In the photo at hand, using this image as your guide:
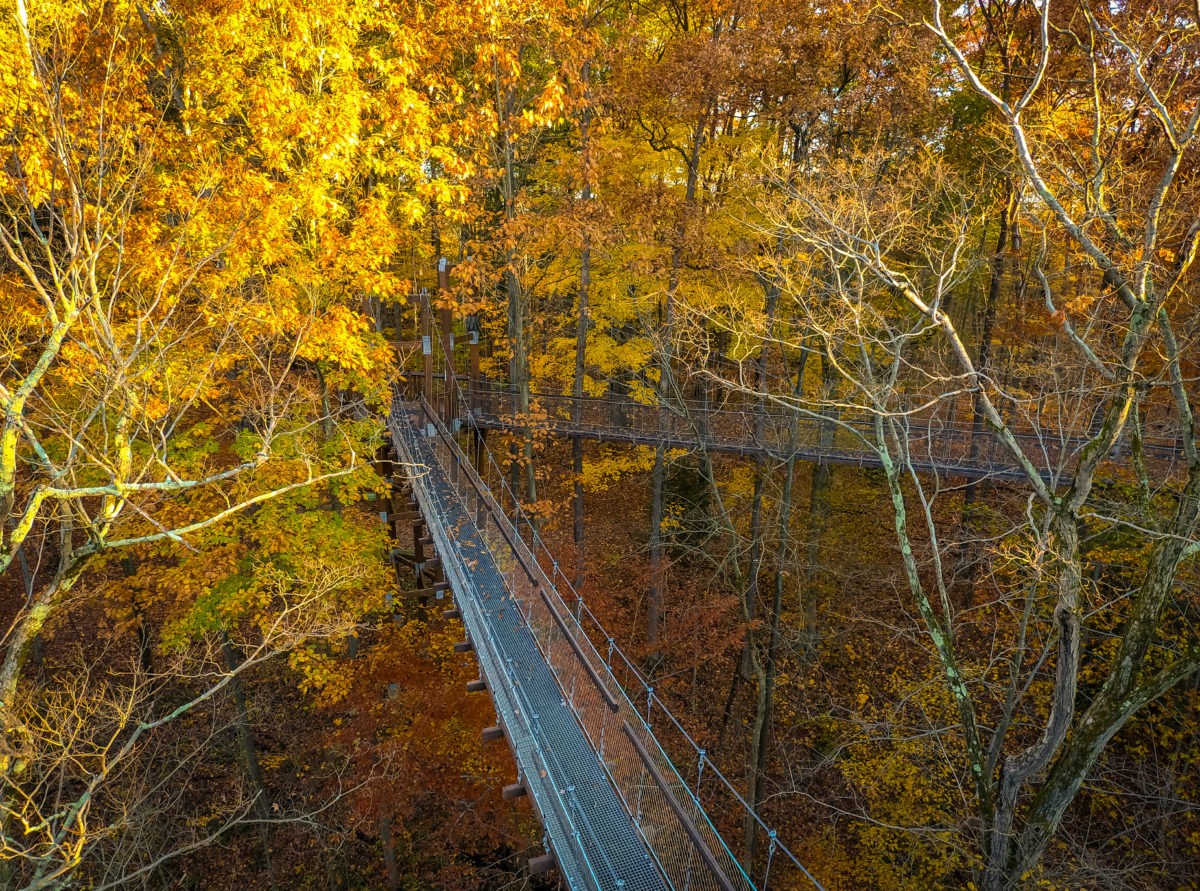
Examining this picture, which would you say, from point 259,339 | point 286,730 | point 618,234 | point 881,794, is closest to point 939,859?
point 881,794

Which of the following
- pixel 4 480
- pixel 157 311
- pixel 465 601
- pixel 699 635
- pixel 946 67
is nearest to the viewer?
pixel 4 480

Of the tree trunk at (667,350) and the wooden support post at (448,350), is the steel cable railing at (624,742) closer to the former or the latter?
the wooden support post at (448,350)

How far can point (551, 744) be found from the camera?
697 cm

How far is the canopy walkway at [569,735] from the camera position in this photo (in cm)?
593

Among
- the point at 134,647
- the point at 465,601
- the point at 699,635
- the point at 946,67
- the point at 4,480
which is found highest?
the point at 946,67

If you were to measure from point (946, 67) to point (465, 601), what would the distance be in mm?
12213

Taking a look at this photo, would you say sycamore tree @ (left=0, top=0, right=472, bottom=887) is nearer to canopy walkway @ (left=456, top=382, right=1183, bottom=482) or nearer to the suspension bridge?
the suspension bridge

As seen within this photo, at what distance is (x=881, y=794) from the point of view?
37.9ft

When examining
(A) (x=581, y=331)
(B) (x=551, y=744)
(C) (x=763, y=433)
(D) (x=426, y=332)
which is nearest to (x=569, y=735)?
(B) (x=551, y=744)

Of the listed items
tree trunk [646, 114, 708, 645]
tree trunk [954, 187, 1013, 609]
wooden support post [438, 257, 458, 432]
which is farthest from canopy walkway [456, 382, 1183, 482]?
wooden support post [438, 257, 458, 432]

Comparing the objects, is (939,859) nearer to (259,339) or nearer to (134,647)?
(259,339)

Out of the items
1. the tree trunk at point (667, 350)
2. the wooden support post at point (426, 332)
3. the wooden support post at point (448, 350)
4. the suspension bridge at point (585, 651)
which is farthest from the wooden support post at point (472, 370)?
the tree trunk at point (667, 350)

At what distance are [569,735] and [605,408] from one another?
823 centimetres

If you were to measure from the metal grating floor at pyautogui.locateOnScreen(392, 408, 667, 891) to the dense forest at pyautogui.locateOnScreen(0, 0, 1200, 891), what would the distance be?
0.90 m
